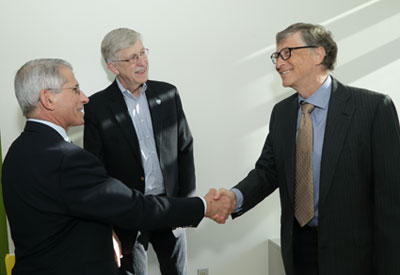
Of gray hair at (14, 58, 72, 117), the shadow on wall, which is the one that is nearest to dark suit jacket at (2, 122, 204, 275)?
gray hair at (14, 58, 72, 117)

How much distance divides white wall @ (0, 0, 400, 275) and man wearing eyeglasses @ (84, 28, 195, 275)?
0.51 meters

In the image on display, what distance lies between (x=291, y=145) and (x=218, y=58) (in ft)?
4.56

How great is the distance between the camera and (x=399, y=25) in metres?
3.67

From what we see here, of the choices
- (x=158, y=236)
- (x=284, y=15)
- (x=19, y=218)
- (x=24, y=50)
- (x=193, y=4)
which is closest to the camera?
(x=19, y=218)

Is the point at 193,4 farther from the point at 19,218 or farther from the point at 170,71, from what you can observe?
the point at 19,218

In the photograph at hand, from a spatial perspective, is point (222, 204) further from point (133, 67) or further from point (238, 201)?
point (133, 67)

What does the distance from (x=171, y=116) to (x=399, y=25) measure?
7.59 feet

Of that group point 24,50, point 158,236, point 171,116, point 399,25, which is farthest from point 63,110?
point 399,25

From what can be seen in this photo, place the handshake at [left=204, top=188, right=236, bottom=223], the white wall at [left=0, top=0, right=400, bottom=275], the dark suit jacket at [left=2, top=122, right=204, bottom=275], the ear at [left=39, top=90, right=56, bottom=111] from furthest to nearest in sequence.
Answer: the white wall at [left=0, top=0, right=400, bottom=275]
the handshake at [left=204, top=188, right=236, bottom=223]
the ear at [left=39, top=90, right=56, bottom=111]
the dark suit jacket at [left=2, top=122, right=204, bottom=275]

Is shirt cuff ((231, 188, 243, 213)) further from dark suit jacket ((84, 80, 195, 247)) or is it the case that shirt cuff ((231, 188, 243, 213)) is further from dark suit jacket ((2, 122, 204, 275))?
dark suit jacket ((2, 122, 204, 275))

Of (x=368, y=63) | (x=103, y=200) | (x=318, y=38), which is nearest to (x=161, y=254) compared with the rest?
(x=103, y=200)

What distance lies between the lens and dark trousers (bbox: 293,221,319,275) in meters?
2.12

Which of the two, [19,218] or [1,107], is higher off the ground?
[1,107]

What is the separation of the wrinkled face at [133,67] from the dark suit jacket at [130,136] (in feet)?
0.34
